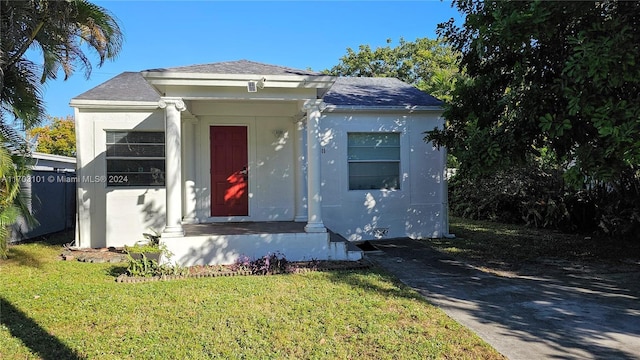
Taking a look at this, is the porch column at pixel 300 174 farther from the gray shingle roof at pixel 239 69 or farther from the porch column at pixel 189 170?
the porch column at pixel 189 170

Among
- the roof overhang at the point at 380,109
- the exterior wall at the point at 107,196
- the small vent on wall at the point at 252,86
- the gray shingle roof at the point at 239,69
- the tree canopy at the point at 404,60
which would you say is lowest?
the exterior wall at the point at 107,196

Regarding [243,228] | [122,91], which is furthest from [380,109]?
[122,91]

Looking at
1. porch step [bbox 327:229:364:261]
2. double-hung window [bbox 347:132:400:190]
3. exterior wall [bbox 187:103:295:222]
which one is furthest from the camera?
double-hung window [bbox 347:132:400:190]

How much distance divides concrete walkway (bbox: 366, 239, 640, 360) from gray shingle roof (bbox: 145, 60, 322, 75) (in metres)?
3.93

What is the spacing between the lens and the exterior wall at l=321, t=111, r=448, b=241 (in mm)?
9664

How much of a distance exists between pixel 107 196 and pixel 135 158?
3.43 feet

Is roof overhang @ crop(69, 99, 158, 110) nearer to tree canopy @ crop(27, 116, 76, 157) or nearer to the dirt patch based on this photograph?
the dirt patch

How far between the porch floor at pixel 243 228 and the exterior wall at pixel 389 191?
1.41 m

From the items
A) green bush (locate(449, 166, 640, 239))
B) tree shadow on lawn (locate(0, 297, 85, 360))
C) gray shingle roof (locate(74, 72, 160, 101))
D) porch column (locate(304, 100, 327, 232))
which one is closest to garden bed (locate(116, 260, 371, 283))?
porch column (locate(304, 100, 327, 232))

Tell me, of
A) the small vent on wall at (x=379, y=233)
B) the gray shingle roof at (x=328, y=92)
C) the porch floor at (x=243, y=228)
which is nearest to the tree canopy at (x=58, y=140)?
the gray shingle roof at (x=328, y=92)

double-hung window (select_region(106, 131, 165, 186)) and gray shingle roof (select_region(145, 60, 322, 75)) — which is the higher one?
gray shingle roof (select_region(145, 60, 322, 75))

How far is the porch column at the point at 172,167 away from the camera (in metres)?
6.73

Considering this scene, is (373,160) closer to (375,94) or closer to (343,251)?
(375,94)

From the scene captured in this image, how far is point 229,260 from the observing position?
697cm
